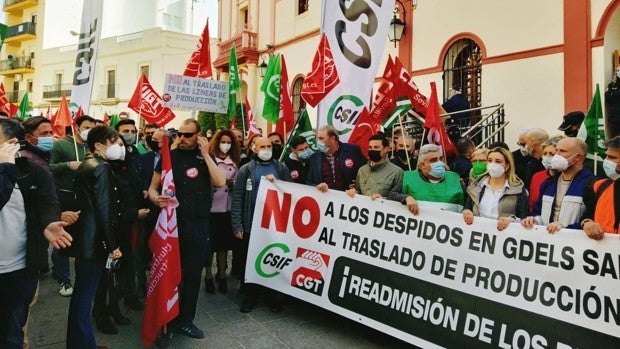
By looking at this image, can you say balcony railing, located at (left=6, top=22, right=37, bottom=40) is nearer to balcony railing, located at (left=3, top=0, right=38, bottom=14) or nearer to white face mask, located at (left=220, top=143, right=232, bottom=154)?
balcony railing, located at (left=3, top=0, right=38, bottom=14)

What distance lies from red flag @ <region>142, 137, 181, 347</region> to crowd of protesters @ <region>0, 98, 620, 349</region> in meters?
0.15

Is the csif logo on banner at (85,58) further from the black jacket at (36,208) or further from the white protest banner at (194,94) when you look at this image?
the black jacket at (36,208)

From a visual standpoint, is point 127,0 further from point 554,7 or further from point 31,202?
point 31,202

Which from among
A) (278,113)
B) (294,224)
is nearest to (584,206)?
(294,224)

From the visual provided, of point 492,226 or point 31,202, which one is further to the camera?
point 492,226

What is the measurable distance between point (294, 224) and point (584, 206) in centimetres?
256

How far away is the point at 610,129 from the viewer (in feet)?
18.7

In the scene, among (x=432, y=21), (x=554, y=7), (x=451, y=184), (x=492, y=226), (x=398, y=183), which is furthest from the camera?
(x=432, y=21)

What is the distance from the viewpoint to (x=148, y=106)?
25.4 ft

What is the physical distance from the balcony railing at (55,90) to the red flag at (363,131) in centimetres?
3589

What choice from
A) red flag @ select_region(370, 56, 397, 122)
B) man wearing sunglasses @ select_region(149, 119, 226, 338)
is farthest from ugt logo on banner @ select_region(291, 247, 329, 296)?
red flag @ select_region(370, 56, 397, 122)

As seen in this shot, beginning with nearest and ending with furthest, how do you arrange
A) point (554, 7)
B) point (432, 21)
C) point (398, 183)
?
point (398, 183)
point (554, 7)
point (432, 21)

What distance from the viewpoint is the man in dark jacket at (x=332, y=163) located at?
5.28m

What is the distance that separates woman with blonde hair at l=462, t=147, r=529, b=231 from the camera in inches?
152
